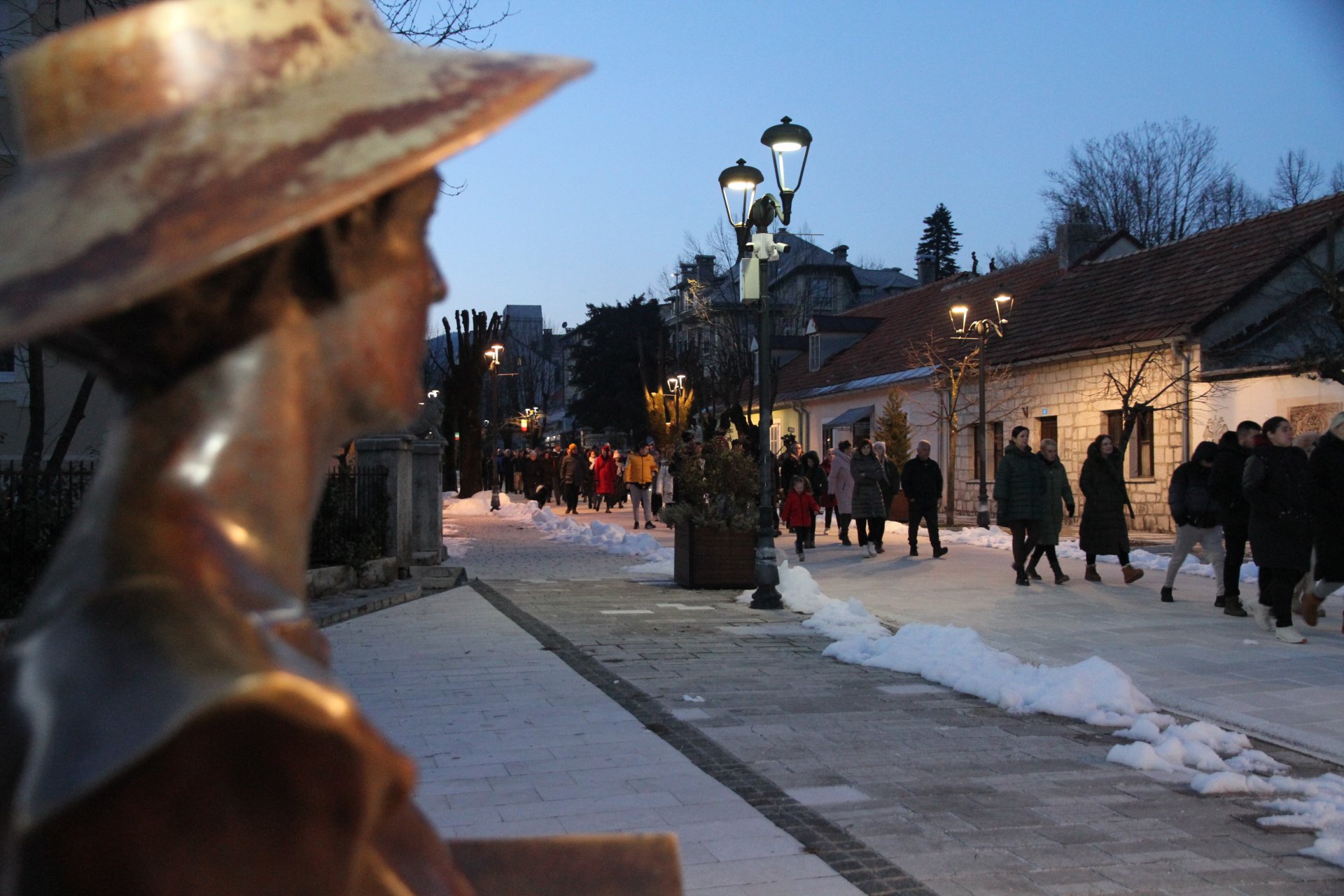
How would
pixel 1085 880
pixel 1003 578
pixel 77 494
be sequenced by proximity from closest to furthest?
pixel 1085 880 → pixel 77 494 → pixel 1003 578

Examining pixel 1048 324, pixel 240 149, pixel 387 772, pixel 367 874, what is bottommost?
pixel 367 874

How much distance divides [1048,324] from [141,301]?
3163 centimetres

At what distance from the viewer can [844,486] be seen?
1902 cm

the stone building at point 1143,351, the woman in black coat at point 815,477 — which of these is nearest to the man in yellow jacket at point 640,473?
the woman in black coat at point 815,477

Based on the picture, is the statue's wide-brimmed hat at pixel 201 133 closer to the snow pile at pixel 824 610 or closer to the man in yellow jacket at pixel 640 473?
the snow pile at pixel 824 610

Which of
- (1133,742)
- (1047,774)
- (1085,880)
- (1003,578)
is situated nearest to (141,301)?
(1085,880)

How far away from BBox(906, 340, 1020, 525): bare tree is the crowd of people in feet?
21.5

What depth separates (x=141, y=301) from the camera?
90 centimetres

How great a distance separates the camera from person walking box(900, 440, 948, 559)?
1648cm

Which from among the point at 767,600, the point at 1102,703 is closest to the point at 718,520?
the point at 767,600

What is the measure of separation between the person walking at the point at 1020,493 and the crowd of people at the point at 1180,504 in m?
0.02

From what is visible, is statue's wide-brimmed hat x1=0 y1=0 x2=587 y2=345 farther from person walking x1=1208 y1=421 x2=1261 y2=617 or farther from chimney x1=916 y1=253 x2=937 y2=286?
chimney x1=916 y1=253 x2=937 y2=286

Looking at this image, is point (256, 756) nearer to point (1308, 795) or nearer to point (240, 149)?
point (240, 149)

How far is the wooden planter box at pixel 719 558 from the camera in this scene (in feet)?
42.9
